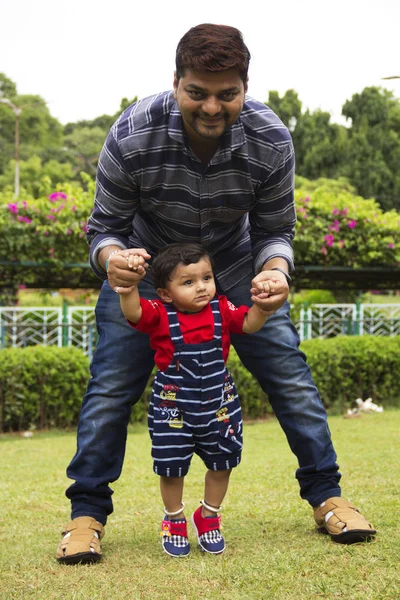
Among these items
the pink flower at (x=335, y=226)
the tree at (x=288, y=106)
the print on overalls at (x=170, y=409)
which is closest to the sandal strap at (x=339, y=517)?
the print on overalls at (x=170, y=409)

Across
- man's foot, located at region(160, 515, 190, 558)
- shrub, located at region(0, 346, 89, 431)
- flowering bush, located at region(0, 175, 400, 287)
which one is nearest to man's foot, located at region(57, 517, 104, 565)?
man's foot, located at region(160, 515, 190, 558)

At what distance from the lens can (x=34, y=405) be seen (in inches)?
358

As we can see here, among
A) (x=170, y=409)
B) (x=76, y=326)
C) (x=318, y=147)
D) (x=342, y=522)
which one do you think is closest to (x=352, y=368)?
(x=76, y=326)

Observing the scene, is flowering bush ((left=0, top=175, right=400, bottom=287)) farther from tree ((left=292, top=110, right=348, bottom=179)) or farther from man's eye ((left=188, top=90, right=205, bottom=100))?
tree ((left=292, top=110, right=348, bottom=179))

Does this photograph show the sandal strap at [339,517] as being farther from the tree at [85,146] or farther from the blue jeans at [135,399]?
the tree at [85,146]

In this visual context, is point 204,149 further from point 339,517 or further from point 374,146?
point 374,146

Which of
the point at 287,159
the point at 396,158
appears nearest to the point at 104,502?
the point at 287,159

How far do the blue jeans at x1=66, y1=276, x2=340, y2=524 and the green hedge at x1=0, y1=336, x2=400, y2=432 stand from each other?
5.96 metres

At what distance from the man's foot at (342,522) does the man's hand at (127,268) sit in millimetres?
1139

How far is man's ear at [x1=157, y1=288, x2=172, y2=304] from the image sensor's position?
301cm

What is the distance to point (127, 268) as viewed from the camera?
9.04 feet

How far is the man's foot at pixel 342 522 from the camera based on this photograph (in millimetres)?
2889

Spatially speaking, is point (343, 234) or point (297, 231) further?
point (343, 234)

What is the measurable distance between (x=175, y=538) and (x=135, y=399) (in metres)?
0.56
